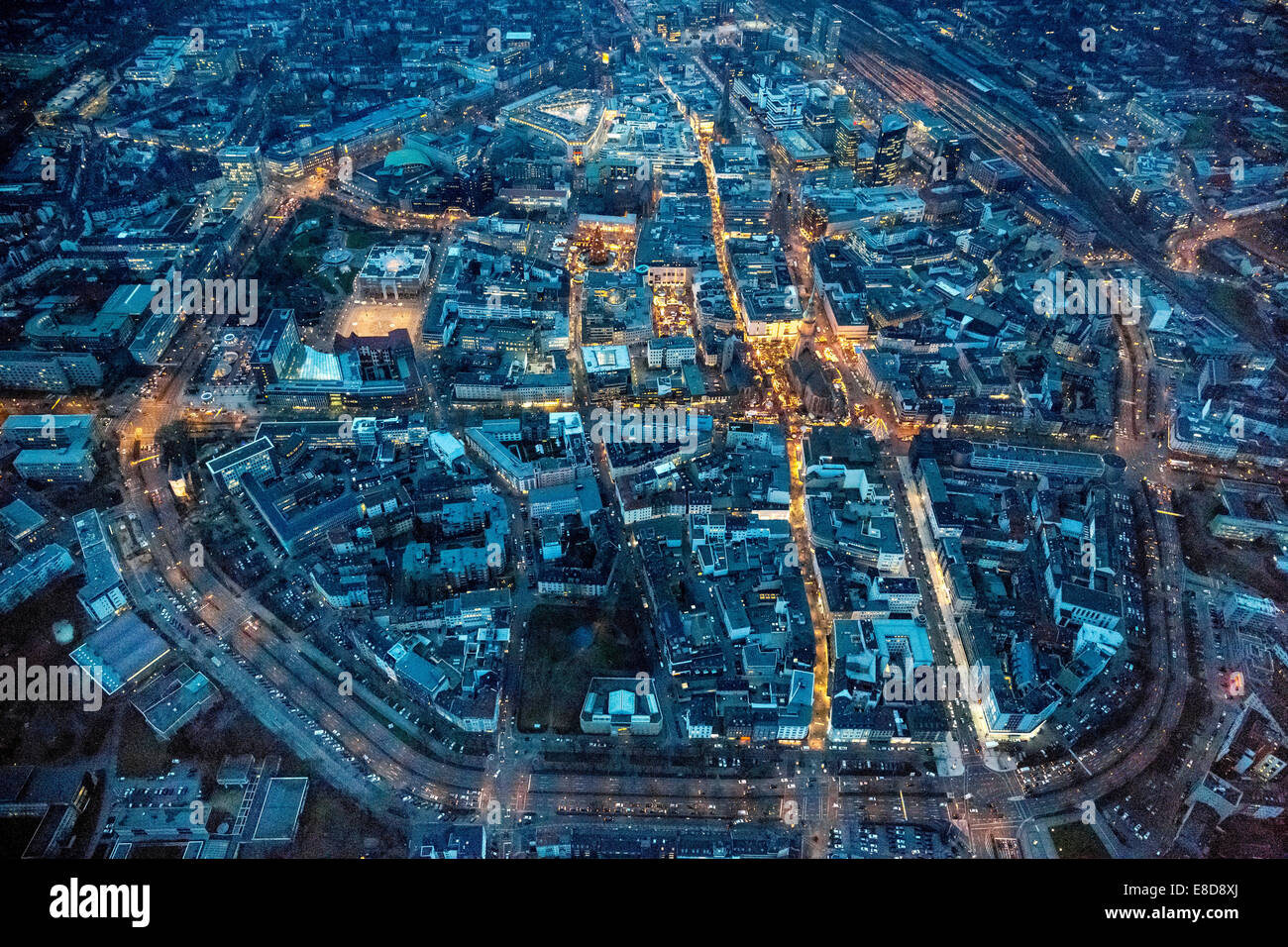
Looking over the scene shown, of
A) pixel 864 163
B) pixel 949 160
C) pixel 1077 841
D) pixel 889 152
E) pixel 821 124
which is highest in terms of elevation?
pixel 821 124

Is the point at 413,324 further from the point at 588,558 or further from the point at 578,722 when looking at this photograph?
the point at 578,722

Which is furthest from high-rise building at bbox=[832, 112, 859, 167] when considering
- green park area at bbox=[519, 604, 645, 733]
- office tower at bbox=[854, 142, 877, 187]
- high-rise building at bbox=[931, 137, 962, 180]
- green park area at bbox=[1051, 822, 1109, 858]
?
green park area at bbox=[1051, 822, 1109, 858]

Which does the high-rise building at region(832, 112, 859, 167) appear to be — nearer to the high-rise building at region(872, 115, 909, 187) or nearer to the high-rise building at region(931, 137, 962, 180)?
the high-rise building at region(872, 115, 909, 187)

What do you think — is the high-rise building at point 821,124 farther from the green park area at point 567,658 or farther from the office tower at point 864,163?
the green park area at point 567,658

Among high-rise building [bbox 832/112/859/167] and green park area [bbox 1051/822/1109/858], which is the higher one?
high-rise building [bbox 832/112/859/167]

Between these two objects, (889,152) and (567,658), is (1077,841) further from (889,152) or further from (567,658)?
(889,152)

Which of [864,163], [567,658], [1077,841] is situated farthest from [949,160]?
[1077,841]

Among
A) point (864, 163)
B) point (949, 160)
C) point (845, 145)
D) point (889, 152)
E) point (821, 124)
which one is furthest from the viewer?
point (821, 124)
